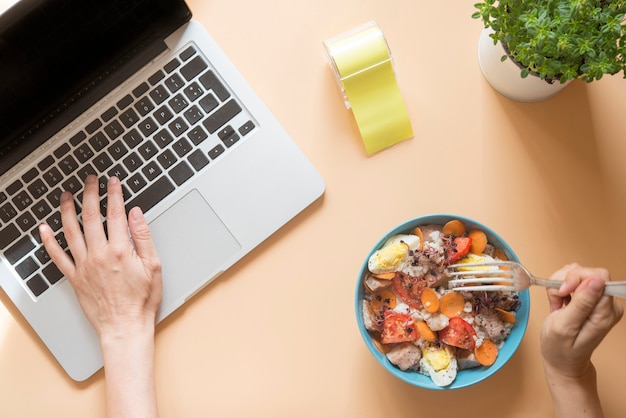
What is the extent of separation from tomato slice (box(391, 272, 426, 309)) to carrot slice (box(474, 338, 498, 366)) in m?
0.11

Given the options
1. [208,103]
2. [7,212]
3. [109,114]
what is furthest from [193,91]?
[7,212]

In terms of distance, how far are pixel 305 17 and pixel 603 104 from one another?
510 mm

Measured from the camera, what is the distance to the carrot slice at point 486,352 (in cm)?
86

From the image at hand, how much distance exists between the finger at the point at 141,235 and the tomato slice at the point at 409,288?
1.24 ft

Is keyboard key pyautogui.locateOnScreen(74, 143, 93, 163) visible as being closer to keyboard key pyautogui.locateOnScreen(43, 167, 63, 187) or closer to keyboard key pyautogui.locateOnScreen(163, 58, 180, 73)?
keyboard key pyautogui.locateOnScreen(43, 167, 63, 187)

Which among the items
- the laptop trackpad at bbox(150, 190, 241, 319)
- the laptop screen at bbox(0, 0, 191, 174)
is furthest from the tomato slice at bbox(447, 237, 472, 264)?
the laptop screen at bbox(0, 0, 191, 174)

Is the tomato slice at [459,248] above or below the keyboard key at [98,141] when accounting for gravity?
below

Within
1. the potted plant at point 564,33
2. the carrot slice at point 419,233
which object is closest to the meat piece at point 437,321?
the carrot slice at point 419,233

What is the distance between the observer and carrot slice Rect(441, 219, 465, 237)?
87 centimetres

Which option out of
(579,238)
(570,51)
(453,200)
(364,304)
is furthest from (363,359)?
(570,51)

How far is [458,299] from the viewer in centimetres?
88

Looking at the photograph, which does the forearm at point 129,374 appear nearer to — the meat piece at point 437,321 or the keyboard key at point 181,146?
the keyboard key at point 181,146

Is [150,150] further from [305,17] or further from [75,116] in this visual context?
[305,17]

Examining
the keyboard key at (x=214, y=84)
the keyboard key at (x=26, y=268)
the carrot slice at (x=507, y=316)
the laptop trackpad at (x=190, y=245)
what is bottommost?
the carrot slice at (x=507, y=316)
